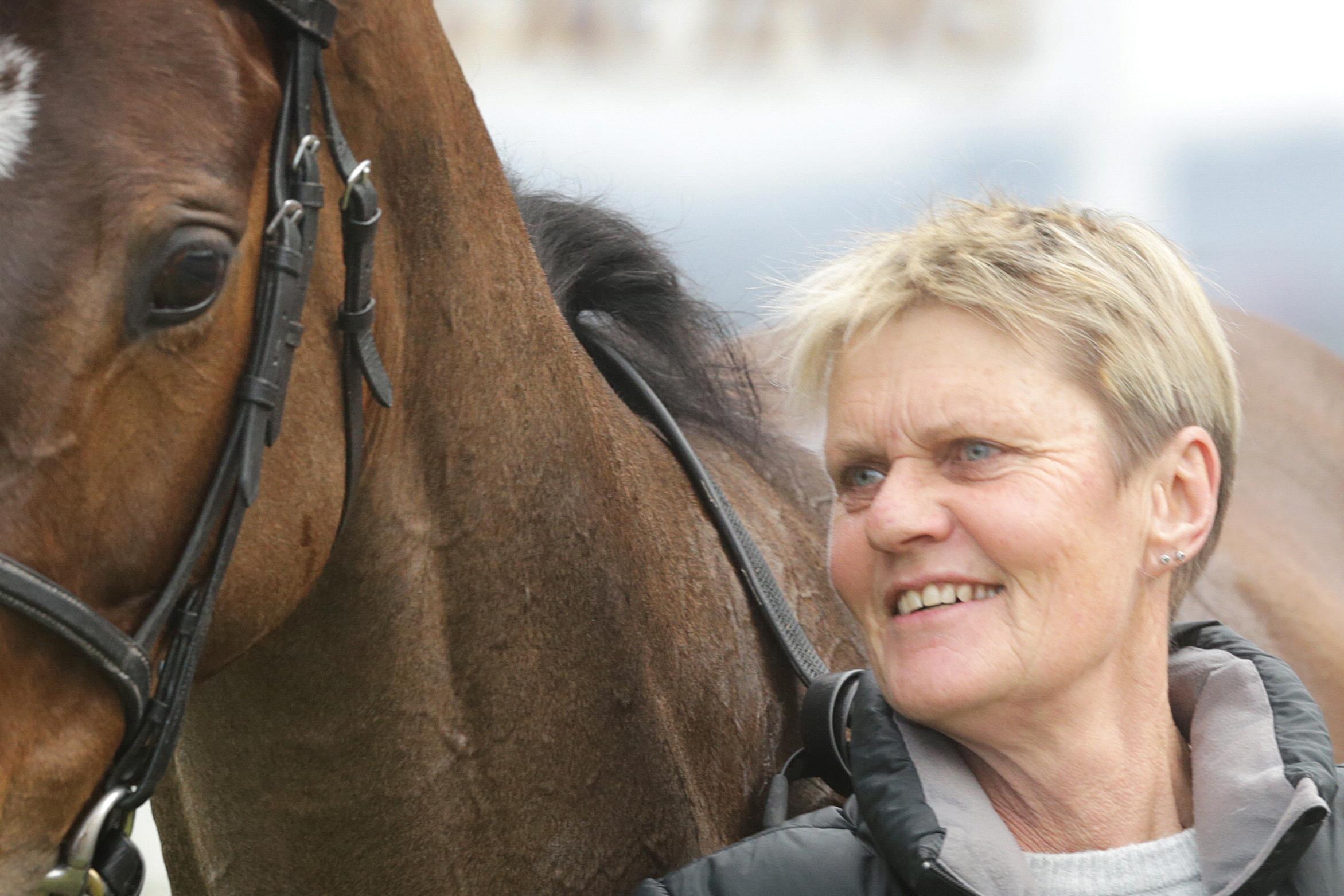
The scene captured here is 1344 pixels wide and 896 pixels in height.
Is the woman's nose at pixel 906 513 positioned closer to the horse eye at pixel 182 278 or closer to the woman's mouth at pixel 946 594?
the woman's mouth at pixel 946 594

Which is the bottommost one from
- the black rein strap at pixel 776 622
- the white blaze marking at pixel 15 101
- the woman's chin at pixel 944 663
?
the black rein strap at pixel 776 622

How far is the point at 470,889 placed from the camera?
146cm

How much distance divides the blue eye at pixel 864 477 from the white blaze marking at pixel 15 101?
33.5 inches

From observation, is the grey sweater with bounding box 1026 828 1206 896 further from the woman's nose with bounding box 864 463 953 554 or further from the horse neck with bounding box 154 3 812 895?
the horse neck with bounding box 154 3 812 895

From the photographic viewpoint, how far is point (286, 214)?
1162mm

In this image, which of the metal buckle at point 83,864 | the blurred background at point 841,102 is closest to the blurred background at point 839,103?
the blurred background at point 841,102

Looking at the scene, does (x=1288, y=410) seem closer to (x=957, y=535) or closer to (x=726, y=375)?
(x=726, y=375)

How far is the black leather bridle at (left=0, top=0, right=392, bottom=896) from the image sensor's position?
107 centimetres

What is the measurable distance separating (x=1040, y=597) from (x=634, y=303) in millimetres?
1014

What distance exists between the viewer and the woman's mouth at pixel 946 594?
49.6 inches

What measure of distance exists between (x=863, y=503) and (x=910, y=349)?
179mm

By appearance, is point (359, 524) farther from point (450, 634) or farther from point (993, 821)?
point (993, 821)

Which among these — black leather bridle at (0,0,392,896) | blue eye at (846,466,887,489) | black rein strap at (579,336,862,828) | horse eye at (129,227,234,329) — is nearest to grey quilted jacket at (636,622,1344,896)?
black rein strap at (579,336,862,828)

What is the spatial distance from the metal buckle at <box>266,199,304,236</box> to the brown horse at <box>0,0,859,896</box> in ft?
0.06
